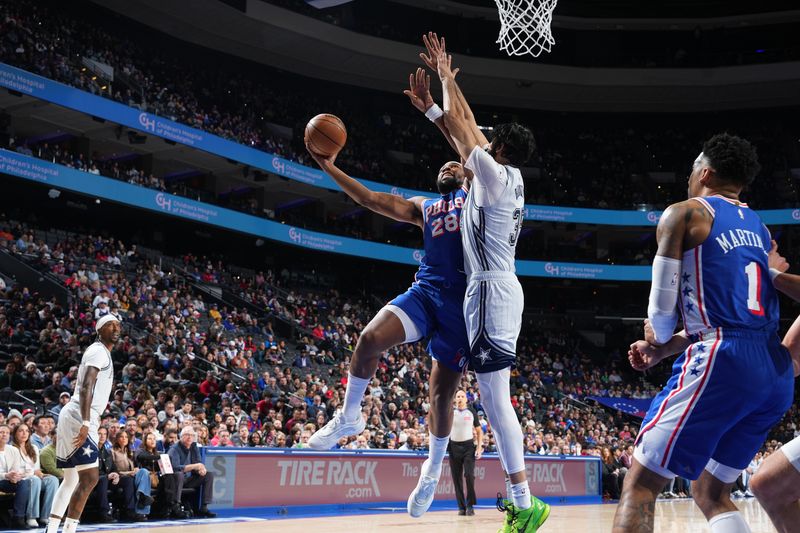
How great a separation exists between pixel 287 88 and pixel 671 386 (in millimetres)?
33667

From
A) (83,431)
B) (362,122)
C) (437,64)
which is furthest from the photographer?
(362,122)

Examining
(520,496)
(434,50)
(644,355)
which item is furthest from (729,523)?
(434,50)

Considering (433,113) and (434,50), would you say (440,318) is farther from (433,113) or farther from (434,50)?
(434,50)

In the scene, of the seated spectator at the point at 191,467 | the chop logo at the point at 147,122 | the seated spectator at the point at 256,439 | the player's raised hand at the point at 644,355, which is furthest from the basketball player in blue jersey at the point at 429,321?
the chop logo at the point at 147,122

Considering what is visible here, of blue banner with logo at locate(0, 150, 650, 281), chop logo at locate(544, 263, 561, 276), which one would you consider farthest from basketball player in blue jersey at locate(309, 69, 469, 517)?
chop logo at locate(544, 263, 561, 276)

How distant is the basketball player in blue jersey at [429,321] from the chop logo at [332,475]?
7.28 metres

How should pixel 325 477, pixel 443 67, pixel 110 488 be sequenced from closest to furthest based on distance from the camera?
1. pixel 443 67
2. pixel 110 488
3. pixel 325 477

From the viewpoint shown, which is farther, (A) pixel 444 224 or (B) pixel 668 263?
(A) pixel 444 224

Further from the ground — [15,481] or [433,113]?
[433,113]

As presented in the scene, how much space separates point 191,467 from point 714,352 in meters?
8.98

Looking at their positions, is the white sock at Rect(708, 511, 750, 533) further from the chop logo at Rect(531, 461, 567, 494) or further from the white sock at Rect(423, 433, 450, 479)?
the chop logo at Rect(531, 461, 567, 494)

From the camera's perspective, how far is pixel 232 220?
29.1 m

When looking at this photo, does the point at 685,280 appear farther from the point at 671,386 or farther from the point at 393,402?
the point at 393,402

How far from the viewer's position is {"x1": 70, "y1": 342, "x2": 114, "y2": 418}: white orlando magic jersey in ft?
25.8
